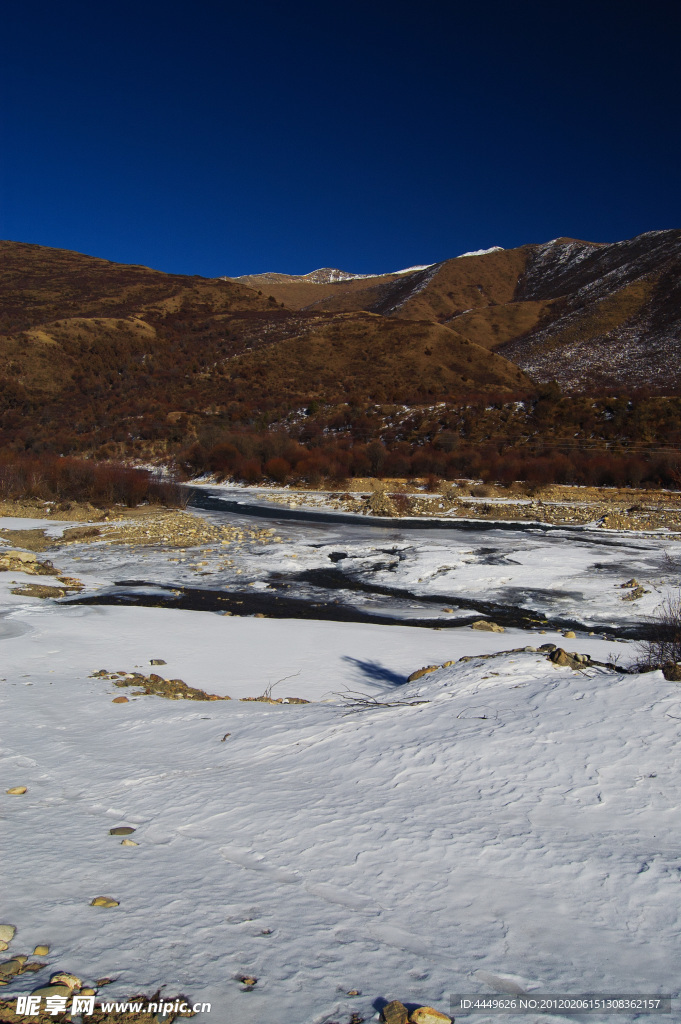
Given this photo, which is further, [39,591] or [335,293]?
[335,293]

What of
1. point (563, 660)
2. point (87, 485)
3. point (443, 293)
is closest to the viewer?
point (563, 660)

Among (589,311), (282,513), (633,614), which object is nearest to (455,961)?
(633,614)

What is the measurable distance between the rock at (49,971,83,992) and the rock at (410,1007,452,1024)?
100cm

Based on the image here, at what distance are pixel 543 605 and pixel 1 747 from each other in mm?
7931

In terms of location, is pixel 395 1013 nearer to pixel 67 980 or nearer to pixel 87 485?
pixel 67 980

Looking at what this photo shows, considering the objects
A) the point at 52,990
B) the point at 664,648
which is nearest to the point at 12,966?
the point at 52,990

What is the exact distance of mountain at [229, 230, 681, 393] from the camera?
61.4 metres

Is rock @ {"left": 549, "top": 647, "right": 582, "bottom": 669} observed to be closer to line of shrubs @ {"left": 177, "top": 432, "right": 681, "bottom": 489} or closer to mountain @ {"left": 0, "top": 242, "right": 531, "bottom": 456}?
line of shrubs @ {"left": 177, "top": 432, "right": 681, "bottom": 489}

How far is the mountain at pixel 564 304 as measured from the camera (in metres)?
61.4

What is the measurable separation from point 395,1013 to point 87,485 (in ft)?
69.4

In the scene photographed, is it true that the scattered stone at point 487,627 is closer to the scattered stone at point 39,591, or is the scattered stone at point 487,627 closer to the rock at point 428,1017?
the scattered stone at point 39,591

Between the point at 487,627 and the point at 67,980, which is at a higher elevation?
the point at 67,980

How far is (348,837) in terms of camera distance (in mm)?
2725

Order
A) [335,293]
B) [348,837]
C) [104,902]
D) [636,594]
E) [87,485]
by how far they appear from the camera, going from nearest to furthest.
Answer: [104,902]
[348,837]
[636,594]
[87,485]
[335,293]
